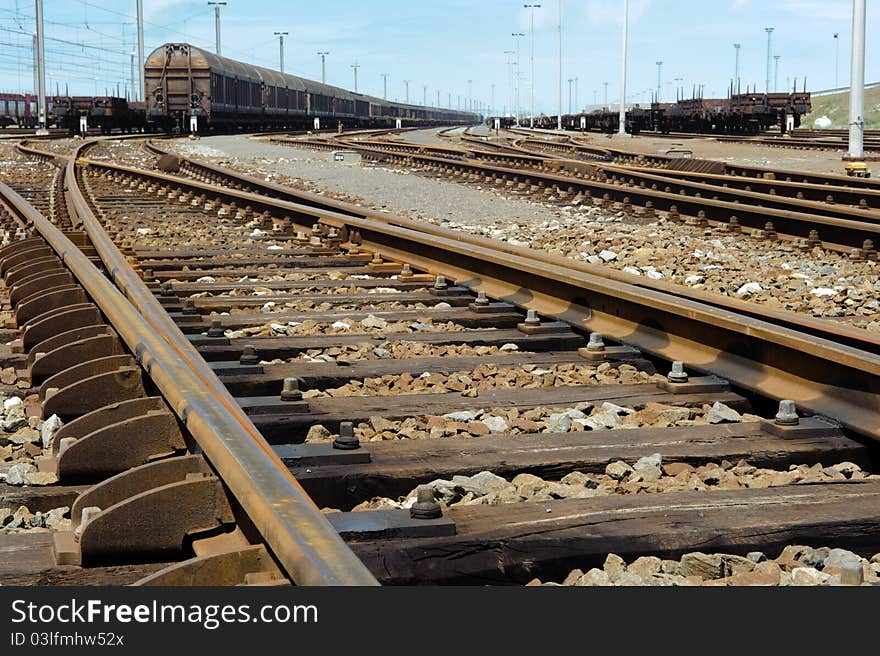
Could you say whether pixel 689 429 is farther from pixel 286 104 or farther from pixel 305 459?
pixel 286 104

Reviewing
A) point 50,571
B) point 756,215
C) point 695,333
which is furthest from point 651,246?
point 50,571

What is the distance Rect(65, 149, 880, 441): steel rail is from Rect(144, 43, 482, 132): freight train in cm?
3660

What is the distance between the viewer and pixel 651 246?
9977 mm

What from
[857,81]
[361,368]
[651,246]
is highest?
[857,81]

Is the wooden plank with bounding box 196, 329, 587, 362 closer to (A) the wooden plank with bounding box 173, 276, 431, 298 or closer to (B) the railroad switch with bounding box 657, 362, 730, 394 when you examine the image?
(B) the railroad switch with bounding box 657, 362, 730, 394

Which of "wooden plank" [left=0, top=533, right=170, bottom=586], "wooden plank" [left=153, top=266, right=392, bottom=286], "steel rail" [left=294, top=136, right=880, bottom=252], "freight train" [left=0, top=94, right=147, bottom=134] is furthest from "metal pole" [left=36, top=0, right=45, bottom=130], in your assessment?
"wooden plank" [left=0, top=533, right=170, bottom=586]

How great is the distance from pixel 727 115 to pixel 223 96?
814 inches

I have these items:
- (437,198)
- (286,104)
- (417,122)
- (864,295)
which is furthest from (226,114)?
(417,122)

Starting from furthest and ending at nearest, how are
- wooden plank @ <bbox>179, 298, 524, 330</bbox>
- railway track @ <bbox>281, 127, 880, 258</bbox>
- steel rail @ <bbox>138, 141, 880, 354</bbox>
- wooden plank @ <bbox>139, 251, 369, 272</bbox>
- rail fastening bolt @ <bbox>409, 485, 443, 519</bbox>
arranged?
1. railway track @ <bbox>281, 127, 880, 258</bbox>
2. wooden plank @ <bbox>139, 251, 369, 272</bbox>
3. wooden plank @ <bbox>179, 298, 524, 330</bbox>
4. steel rail @ <bbox>138, 141, 880, 354</bbox>
5. rail fastening bolt @ <bbox>409, 485, 443, 519</bbox>

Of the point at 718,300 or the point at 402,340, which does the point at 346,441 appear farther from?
the point at 718,300

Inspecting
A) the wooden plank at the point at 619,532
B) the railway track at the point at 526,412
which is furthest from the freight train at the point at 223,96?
the wooden plank at the point at 619,532

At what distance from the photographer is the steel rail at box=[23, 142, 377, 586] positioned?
7.06ft

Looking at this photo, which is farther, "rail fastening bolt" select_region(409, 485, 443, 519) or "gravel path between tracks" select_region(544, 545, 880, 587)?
"rail fastening bolt" select_region(409, 485, 443, 519)
